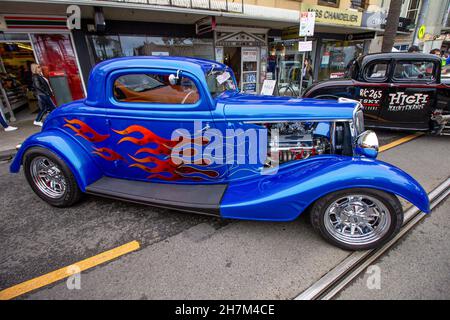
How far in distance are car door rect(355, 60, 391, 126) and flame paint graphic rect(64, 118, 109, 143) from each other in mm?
5439

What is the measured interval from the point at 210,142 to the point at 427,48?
23824 mm

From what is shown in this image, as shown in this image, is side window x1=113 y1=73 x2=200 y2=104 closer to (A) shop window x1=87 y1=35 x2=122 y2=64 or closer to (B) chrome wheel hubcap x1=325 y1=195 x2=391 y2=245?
(B) chrome wheel hubcap x1=325 y1=195 x2=391 y2=245

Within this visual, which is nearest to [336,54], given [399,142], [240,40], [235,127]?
[240,40]

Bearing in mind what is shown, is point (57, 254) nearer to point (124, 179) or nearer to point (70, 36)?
point (124, 179)

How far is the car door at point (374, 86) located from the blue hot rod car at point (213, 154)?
3.32m

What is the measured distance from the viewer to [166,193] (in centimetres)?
270

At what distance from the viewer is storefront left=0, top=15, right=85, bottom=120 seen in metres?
6.27

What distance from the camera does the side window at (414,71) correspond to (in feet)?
16.9

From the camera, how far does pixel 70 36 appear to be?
A: 6.73 m

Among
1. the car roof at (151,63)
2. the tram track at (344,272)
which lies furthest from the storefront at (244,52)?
the tram track at (344,272)

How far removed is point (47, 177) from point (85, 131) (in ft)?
2.84

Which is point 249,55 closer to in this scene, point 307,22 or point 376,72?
point 307,22
